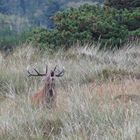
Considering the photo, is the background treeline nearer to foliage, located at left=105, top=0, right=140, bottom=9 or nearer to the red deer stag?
foliage, located at left=105, top=0, right=140, bottom=9

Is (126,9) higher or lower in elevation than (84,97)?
lower

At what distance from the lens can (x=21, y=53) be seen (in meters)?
11.9

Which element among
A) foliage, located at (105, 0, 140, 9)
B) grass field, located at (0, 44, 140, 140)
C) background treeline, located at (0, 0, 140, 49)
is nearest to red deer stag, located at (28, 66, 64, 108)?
grass field, located at (0, 44, 140, 140)

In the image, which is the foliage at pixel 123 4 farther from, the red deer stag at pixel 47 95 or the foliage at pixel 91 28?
the red deer stag at pixel 47 95

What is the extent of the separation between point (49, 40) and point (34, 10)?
78.2 meters

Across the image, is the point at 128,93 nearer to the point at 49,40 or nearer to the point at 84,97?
the point at 84,97

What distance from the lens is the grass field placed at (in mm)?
5277

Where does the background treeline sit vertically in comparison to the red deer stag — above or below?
below

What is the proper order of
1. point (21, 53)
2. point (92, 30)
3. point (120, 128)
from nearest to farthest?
point (120, 128) < point (21, 53) < point (92, 30)

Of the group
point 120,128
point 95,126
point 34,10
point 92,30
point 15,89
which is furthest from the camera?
point 34,10

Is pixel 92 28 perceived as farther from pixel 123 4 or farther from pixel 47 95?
pixel 47 95

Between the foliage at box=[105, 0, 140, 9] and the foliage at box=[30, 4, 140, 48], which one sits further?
the foliage at box=[105, 0, 140, 9]

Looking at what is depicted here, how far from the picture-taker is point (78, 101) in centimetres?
623

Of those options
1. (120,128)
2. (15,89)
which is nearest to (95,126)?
(120,128)
